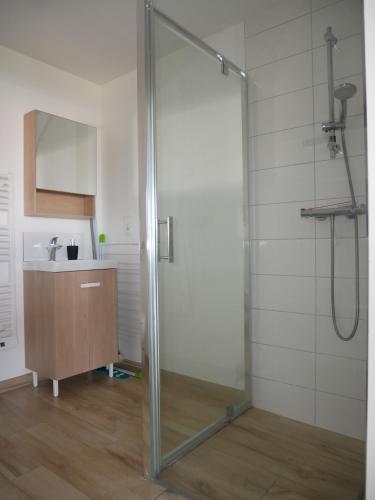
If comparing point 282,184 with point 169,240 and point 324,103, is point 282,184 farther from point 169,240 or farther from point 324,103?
point 169,240

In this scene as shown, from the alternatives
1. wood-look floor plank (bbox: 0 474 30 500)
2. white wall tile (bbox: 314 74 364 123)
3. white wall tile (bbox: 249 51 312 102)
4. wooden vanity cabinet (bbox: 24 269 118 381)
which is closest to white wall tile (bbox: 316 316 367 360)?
white wall tile (bbox: 314 74 364 123)

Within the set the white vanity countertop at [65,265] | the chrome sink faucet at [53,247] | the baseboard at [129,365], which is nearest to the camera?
the white vanity countertop at [65,265]

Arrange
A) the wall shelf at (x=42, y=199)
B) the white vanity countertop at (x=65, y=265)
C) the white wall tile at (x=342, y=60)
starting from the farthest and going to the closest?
1. the wall shelf at (x=42, y=199)
2. the white vanity countertop at (x=65, y=265)
3. the white wall tile at (x=342, y=60)

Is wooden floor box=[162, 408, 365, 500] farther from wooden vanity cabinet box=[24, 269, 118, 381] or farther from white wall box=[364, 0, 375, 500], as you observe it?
wooden vanity cabinet box=[24, 269, 118, 381]

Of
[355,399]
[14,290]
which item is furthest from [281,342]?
[14,290]

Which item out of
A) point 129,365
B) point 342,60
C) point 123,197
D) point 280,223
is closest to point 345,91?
point 342,60

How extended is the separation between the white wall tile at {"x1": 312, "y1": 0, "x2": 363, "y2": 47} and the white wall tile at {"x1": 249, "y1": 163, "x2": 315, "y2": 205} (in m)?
0.54

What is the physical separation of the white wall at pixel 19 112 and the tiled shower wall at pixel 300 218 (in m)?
1.74

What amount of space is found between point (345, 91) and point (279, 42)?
530 millimetres

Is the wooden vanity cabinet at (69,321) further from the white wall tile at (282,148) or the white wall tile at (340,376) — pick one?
the white wall tile at (340,376)

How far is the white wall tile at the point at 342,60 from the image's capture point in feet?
4.25

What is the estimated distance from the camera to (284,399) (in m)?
1.80

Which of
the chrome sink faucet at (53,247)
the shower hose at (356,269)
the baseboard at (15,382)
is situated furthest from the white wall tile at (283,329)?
the baseboard at (15,382)

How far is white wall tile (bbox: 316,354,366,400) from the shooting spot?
143 cm
